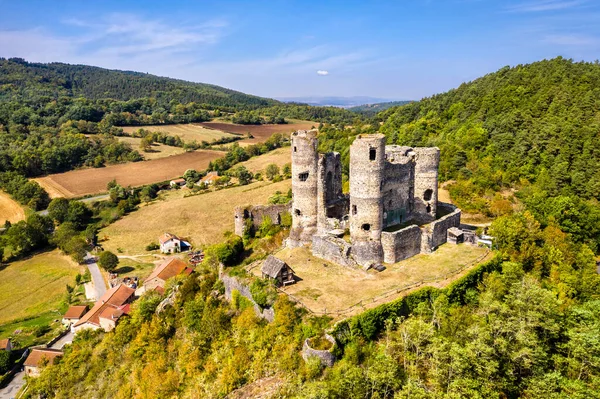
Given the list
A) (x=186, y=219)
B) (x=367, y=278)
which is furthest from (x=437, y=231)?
(x=186, y=219)

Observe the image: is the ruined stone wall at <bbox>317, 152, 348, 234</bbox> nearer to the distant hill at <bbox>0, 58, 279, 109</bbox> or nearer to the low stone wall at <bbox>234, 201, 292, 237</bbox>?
the low stone wall at <bbox>234, 201, 292, 237</bbox>

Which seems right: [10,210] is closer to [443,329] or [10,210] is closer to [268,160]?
[268,160]

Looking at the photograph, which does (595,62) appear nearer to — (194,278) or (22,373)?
(194,278)

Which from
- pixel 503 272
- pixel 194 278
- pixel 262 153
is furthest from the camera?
pixel 262 153

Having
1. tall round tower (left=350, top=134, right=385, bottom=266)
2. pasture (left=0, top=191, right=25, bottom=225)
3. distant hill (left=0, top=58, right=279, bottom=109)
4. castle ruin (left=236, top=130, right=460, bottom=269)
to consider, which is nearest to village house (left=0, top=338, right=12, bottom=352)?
castle ruin (left=236, top=130, right=460, bottom=269)

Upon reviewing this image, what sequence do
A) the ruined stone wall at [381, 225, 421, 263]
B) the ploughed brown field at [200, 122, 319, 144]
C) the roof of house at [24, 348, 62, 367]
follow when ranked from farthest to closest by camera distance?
the ploughed brown field at [200, 122, 319, 144], the roof of house at [24, 348, 62, 367], the ruined stone wall at [381, 225, 421, 263]

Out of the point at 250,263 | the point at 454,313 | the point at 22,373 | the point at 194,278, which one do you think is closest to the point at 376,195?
the point at 454,313
